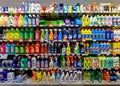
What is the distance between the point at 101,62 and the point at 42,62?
144 centimetres

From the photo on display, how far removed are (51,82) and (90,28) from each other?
5.36 ft

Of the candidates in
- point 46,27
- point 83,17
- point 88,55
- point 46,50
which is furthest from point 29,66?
point 83,17

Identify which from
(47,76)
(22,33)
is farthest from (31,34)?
(47,76)

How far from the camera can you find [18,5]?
4.72 m

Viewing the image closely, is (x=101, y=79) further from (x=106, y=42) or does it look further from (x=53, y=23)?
(x=53, y=23)

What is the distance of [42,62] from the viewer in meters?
4.23

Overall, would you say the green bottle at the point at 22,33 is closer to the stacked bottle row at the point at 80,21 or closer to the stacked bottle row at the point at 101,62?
the stacked bottle row at the point at 80,21

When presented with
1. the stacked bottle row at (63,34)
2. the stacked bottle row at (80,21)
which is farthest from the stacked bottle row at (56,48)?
the stacked bottle row at (80,21)

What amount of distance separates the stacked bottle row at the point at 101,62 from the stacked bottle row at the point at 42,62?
0.64ft

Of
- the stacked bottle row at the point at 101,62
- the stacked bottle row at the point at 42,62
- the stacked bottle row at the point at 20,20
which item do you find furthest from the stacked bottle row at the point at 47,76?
the stacked bottle row at the point at 20,20

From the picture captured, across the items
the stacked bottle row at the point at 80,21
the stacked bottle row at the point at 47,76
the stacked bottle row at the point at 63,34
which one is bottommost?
the stacked bottle row at the point at 47,76

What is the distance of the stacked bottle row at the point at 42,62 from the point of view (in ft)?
13.8

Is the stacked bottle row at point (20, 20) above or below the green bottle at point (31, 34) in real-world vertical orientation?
above

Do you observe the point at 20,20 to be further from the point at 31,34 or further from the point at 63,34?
the point at 63,34
